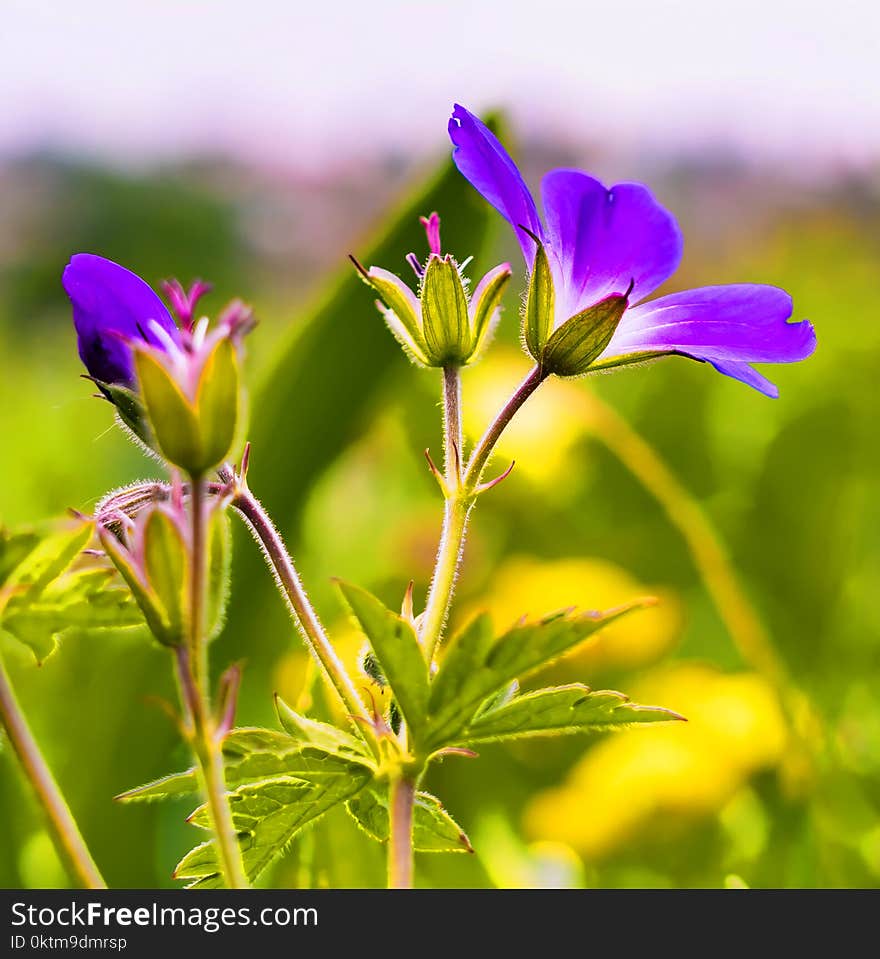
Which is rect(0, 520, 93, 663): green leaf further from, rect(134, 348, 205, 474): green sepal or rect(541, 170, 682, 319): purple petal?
rect(541, 170, 682, 319): purple petal

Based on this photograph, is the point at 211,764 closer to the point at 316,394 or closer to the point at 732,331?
the point at 732,331

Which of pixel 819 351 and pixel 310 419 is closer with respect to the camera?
pixel 310 419

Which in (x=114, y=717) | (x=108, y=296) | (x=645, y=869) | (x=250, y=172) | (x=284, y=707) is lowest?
(x=645, y=869)

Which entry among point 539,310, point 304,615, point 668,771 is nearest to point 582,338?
point 539,310

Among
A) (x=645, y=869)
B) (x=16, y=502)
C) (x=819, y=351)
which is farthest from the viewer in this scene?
(x=819, y=351)

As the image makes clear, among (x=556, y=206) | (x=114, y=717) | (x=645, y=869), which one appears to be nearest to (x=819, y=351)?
(x=645, y=869)

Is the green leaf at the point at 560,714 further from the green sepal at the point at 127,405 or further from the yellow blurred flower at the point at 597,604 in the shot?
the yellow blurred flower at the point at 597,604

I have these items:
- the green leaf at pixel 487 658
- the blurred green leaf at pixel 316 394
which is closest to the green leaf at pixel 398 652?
the green leaf at pixel 487 658

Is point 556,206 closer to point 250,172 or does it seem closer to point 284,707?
point 284,707
